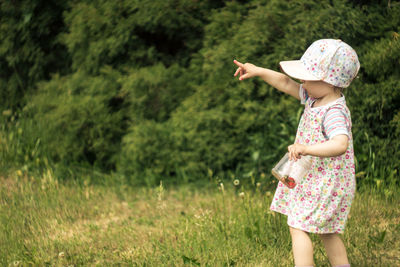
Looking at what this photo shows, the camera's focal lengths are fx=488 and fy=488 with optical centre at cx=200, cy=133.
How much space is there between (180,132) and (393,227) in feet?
7.34

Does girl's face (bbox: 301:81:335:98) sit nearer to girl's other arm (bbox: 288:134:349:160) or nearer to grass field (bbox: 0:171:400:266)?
girl's other arm (bbox: 288:134:349:160)

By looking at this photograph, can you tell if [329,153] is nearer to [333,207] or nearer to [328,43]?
[333,207]

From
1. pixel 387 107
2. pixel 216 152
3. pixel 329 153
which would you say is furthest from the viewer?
pixel 216 152

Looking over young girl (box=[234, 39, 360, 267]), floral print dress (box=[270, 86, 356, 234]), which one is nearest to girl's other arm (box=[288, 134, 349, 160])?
young girl (box=[234, 39, 360, 267])

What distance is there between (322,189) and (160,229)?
1739mm

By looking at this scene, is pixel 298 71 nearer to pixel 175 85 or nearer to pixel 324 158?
pixel 324 158

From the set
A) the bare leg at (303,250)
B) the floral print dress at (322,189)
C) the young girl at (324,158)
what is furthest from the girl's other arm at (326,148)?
the bare leg at (303,250)

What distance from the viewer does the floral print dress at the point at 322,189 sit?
8.34 ft

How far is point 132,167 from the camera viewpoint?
5.19 metres

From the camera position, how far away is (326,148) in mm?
2375

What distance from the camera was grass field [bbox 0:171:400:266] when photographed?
322 cm

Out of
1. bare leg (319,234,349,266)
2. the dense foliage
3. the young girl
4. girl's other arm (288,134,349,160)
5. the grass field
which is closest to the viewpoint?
girl's other arm (288,134,349,160)

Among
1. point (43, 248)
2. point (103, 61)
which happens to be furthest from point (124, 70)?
point (43, 248)

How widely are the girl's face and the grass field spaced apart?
112cm
